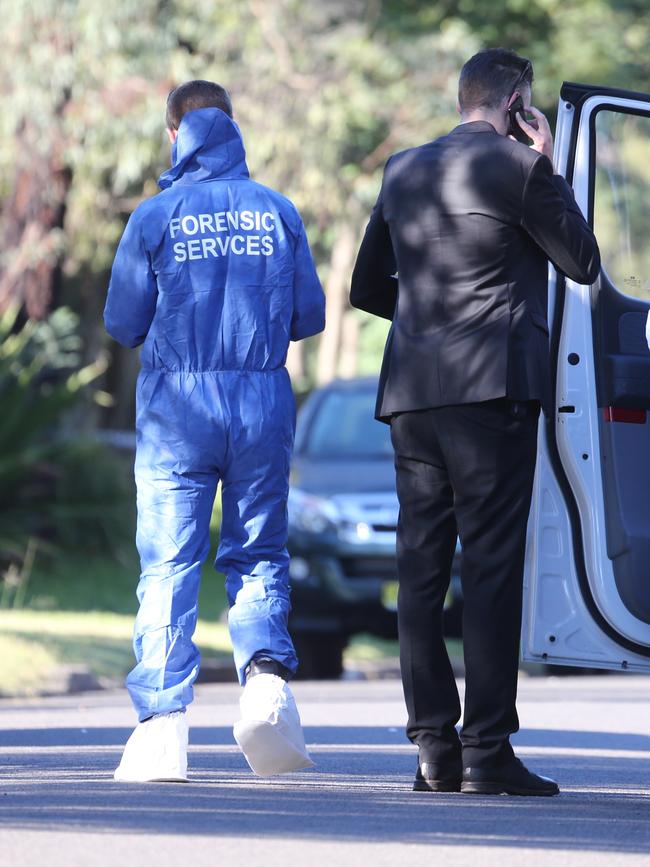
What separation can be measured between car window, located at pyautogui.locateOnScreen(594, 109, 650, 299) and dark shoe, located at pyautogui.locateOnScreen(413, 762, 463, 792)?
151 cm

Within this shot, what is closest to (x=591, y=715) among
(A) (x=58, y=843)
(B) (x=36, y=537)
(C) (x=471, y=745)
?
(C) (x=471, y=745)

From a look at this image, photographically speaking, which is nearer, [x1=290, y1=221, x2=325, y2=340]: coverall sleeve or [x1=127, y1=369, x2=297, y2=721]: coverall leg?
[x1=127, y1=369, x2=297, y2=721]: coverall leg

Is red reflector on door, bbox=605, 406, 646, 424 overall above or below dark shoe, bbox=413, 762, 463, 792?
above

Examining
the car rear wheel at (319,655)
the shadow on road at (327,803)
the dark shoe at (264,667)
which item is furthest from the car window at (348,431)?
the dark shoe at (264,667)

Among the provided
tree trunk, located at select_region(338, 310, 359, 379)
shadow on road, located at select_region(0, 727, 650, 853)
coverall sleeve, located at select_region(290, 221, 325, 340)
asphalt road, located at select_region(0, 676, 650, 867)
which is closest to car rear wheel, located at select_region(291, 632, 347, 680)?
asphalt road, located at select_region(0, 676, 650, 867)

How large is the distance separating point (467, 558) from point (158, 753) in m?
1.00

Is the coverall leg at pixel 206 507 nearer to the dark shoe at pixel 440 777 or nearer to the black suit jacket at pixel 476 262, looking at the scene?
the black suit jacket at pixel 476 262

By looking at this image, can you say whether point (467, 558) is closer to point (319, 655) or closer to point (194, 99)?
point (194, 99)

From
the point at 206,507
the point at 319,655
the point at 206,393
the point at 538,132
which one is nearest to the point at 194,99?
the point at 206,393

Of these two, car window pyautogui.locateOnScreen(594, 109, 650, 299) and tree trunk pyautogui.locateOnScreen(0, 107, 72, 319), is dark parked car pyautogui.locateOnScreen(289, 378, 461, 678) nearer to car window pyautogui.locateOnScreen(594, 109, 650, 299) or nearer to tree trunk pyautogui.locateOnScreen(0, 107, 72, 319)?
car window pyautogui.locateOnScreen(594, 109, 650, 299)

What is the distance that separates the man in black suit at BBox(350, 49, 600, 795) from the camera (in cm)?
578

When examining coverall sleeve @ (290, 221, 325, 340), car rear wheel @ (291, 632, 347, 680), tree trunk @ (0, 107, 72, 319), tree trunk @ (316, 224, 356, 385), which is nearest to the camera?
coverall sleeve @ (290, 221, 325, 340)

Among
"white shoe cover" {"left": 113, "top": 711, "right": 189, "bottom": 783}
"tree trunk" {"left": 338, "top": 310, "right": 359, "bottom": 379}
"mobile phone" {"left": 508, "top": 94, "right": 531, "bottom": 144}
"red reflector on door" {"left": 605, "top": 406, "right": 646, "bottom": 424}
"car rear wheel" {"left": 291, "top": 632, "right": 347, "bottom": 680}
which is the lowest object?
"car rear wheel" {"left": 291, "top": 632, "right": 347, "bottom": 680}

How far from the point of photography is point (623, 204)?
249 inches
